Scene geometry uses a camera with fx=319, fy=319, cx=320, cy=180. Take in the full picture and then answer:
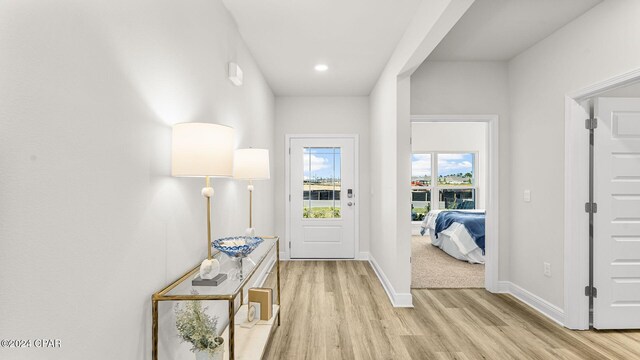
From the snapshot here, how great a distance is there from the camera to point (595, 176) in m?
2.66

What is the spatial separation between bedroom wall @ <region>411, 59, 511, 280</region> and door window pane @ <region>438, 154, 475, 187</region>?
4.38m

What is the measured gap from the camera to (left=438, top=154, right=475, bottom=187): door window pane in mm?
7926

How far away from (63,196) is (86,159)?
0.46 feet

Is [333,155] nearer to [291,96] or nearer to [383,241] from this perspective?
[291,96]

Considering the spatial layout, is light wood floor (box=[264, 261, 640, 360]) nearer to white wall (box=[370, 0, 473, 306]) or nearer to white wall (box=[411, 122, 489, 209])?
white wall (box=[370, 0, 473, 306])

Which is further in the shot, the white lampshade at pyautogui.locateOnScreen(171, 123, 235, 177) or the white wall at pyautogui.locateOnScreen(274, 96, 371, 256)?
the white wall at pyautogui.locateOnScreen(274, 96, 371, 256)

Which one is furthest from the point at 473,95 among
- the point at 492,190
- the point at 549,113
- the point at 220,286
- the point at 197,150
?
the point at 220,286

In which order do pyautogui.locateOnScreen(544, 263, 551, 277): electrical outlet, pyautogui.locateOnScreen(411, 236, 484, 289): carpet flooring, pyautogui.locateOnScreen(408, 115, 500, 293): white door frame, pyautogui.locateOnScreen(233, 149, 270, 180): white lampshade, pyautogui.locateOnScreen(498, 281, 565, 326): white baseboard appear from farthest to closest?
pyautogui.locateOnScreen(411, 236, 484, 289): carpet flooring < pyautogui.locateOnScreen(408, 115, 500, 293): white door frame < pyautogui.locateOnScreen(544, 263, 551, 277): electrical outlet < pyautogui.locateOnScreen(498, 281, 565, 326): white baseboard < pyautogui.locateOnScreen(233, 149, 270, 180): white lampshade

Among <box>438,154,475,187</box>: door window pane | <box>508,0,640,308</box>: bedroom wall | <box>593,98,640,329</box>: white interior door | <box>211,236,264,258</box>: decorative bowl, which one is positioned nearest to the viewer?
<box>211,236,264,258</box>: decorative bowl

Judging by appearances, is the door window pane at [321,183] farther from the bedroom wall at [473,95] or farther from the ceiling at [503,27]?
the ceiling at [503,27]

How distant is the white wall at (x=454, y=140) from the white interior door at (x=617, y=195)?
5.19 metres

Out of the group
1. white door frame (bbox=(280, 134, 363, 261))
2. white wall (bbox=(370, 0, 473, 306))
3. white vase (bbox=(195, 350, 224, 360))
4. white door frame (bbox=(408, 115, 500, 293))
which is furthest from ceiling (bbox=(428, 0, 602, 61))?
white vase (bbox=(195, 350, 224, 360))

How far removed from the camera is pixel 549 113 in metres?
3.02

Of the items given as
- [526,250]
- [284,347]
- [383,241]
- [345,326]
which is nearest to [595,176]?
[526,250]
